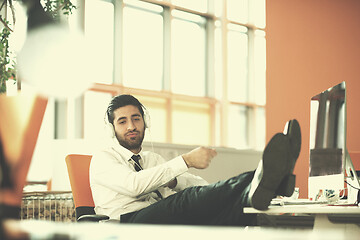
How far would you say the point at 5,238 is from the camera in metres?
0.70

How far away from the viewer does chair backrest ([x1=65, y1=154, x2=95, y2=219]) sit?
8.82 feet

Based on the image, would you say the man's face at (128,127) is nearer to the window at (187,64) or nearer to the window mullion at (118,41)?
the window at (187,64)

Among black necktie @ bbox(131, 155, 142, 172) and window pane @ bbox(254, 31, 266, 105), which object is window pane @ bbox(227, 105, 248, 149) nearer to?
window pane @ bbox(254, 31, 266, 105)

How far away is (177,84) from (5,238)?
7.89m

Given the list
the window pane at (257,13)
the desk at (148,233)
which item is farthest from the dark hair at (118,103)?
the window pane at (257,13)

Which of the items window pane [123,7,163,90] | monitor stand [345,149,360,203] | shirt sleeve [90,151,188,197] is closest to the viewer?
shirt sleeve [90,151,188,197]

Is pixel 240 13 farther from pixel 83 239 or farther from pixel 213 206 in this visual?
pixel 83 239

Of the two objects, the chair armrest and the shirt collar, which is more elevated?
the shirt collar

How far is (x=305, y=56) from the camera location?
690 cm

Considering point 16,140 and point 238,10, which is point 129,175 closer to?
point 16,140

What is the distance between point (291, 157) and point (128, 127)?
1109 mm

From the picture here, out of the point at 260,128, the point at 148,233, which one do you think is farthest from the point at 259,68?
the point at 148,233

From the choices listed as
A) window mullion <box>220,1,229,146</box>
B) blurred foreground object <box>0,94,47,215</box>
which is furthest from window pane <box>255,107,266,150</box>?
blurred foreground object <box>0,94,47,215</box>

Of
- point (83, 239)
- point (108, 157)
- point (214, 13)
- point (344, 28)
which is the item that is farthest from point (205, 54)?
point (83, 239)
